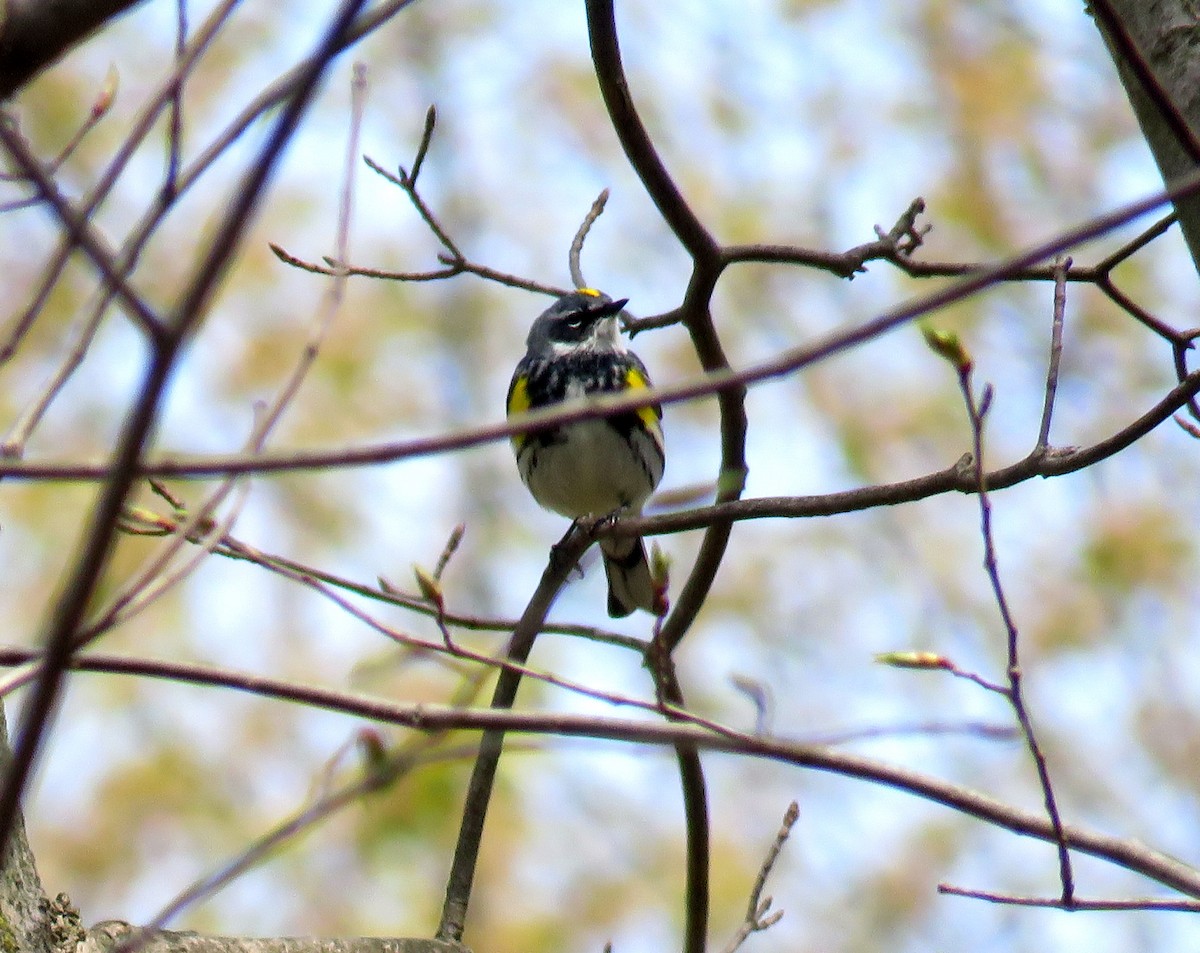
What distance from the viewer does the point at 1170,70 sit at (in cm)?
188

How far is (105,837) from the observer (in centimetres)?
1052

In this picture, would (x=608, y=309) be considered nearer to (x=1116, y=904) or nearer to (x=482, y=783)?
(x=482, y=783)

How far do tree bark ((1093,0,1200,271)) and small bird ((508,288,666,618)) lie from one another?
2742mm

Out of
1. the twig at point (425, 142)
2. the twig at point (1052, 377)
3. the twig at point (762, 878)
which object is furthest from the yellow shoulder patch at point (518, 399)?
the twig at point (1052, 377)

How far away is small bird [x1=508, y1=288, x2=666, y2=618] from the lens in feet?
16.1

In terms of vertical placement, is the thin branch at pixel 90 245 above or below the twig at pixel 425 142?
below

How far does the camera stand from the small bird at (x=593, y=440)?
490cm

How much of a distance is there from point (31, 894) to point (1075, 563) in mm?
10520

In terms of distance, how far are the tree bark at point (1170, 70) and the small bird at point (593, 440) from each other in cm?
274

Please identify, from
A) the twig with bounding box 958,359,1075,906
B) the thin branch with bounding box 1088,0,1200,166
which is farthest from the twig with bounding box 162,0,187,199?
the thin branch with bounding box 1088,0,1200,166

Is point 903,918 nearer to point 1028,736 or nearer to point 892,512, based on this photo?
point 892,512

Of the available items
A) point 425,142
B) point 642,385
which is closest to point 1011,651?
point 425,142

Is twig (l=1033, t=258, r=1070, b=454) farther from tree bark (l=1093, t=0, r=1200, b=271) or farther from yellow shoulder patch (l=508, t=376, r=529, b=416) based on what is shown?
yellow shoulder patch (l=508, t=376, r=529, b=416)

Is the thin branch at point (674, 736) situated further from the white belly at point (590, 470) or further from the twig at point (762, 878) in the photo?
the white belly at point (590, 470)
